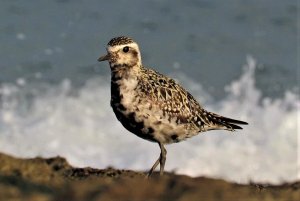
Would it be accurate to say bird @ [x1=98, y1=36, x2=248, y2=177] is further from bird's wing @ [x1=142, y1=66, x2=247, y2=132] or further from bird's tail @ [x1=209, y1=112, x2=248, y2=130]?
bird's tail @ [x1=209, y1=112, x2=248, y2=130]

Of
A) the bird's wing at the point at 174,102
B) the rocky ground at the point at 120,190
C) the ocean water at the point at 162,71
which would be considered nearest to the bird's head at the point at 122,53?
the bird's wing at the point at 174,102

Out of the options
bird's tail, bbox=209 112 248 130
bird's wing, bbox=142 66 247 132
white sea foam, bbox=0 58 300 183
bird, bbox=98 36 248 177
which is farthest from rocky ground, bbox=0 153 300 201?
white sea foam, bbox=0 58 300 183

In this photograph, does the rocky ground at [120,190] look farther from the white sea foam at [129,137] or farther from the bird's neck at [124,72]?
the white sea foam at [129,137]

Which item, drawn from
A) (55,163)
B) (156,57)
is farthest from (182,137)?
(156,57)

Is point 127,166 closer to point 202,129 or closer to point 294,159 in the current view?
point 294,159

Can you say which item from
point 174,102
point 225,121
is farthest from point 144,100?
point 225,121

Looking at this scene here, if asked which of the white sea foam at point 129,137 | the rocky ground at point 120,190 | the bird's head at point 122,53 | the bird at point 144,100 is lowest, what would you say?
the rocky ground at point 120,190
